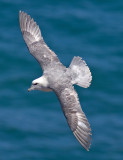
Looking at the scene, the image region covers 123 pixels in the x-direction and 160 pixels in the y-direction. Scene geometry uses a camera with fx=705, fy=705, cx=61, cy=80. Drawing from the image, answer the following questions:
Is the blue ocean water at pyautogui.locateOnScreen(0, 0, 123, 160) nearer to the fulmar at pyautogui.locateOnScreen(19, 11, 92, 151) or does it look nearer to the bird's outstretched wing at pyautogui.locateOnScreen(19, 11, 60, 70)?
the bird's outstretched wing at pyautogui.locateOnScreen(19, 11, 60, 70)

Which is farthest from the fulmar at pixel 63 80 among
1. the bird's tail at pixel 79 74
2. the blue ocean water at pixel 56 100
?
the blue ocean water at pixel 56 100

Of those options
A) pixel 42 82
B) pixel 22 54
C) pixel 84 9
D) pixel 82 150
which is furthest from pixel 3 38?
pixel 42 82

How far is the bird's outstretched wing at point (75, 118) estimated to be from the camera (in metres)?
14.5

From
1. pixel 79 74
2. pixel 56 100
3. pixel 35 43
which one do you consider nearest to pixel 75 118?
pixel 79 74

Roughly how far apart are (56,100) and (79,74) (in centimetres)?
438

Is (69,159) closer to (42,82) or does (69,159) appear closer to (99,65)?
(99,65)

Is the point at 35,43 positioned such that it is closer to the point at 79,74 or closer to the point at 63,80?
the point at 79,74

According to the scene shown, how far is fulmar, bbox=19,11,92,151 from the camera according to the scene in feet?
48.0

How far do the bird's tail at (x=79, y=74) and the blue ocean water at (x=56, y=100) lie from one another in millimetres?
3715

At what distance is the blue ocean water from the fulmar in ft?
11.9

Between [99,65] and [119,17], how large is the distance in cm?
200

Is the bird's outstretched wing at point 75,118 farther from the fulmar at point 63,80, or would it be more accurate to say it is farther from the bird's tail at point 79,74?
the bird's tail at point 79,74

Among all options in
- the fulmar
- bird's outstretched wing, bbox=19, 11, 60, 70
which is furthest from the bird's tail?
bird's outstretched wing, bbox=19, 11, 60, 70

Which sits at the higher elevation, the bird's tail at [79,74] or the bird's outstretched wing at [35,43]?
the bird's outstretched wing at [35,43]
